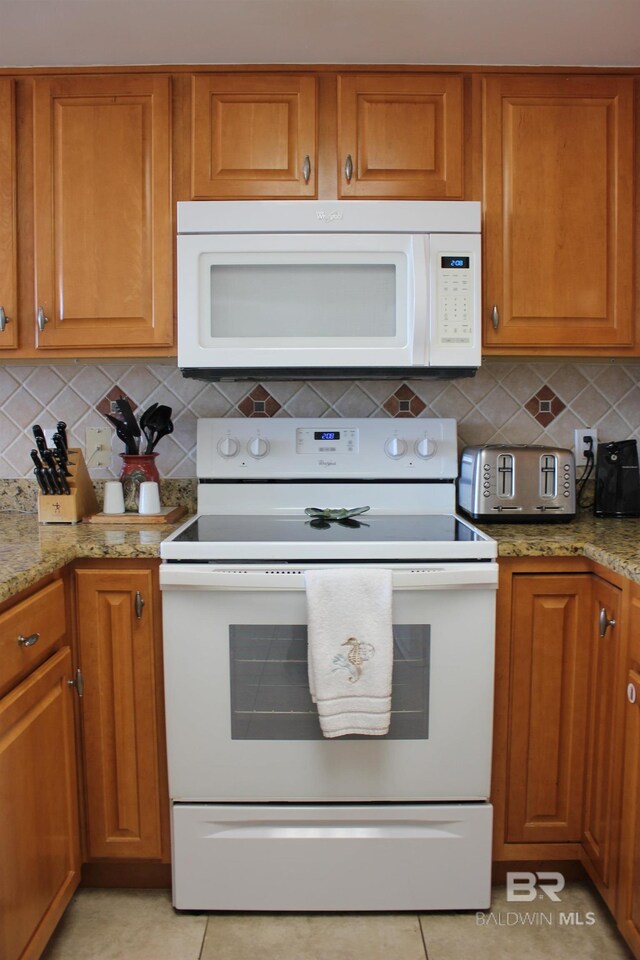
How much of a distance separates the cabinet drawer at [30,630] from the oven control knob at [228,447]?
Answer: 0.62 m

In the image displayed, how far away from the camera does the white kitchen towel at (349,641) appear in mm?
1462

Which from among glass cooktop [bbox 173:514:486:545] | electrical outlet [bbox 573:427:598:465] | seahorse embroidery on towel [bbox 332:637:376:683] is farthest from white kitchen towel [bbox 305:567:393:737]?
electrical outlet [bbox 573:427:598:465]

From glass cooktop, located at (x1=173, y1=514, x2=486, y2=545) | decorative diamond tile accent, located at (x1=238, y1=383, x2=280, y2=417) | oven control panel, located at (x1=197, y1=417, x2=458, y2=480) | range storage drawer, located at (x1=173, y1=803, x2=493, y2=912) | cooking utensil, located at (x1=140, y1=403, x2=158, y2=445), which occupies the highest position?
decorative diamond tile accent, located at (x1=238, y1=383, x2=280, y2=417)

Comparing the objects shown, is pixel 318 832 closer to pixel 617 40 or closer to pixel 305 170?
pixel 305 170

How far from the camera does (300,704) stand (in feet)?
5.05

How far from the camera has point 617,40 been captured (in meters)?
1.69

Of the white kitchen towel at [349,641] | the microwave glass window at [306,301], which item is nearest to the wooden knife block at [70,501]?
the microwave glass window at [306,301]

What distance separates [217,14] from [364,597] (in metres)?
1.41

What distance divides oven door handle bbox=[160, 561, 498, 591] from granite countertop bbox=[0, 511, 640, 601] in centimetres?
9

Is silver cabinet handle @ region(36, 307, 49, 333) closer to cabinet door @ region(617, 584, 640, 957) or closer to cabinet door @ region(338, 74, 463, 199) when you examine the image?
cabinet door @ region(338, 74, 463, 199)

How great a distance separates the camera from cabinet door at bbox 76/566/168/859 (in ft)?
5.20

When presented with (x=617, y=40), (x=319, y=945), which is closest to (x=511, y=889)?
(x=319, y=945)

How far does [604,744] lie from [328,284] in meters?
1.30

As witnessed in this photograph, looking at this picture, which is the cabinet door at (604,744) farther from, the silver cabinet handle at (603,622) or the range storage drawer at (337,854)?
the range storage drawer at (337,854)
